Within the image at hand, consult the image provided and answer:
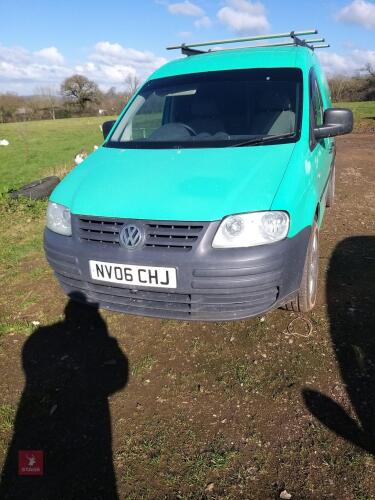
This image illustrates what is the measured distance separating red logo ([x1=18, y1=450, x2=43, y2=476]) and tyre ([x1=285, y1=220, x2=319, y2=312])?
1956mm

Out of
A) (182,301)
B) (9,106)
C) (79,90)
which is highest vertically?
(79,90)

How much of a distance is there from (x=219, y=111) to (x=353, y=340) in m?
2.23

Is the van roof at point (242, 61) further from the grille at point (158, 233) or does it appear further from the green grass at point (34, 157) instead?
the green grass at point (34, 157)

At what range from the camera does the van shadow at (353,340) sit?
2217 mm

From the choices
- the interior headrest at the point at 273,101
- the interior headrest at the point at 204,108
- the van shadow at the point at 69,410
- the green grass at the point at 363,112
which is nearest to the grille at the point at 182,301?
the van shadow at the point at 69,410

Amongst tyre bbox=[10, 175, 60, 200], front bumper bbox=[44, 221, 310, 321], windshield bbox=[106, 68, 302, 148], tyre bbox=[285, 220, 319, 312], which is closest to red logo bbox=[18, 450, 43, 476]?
front bumper bbox=[44, 221, 310, 321]

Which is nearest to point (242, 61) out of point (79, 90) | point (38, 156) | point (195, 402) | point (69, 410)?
point (195, 402)

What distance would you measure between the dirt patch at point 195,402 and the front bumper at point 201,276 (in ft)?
1.44

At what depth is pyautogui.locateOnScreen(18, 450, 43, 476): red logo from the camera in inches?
81.7

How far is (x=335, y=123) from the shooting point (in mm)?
3416

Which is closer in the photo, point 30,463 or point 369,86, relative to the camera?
point 30,463

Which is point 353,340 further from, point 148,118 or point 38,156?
point 38,156

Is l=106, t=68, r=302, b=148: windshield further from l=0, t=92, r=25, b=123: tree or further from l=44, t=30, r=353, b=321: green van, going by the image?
l=0, t=92, r=25, b=123: tree

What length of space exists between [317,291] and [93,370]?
206 cm
